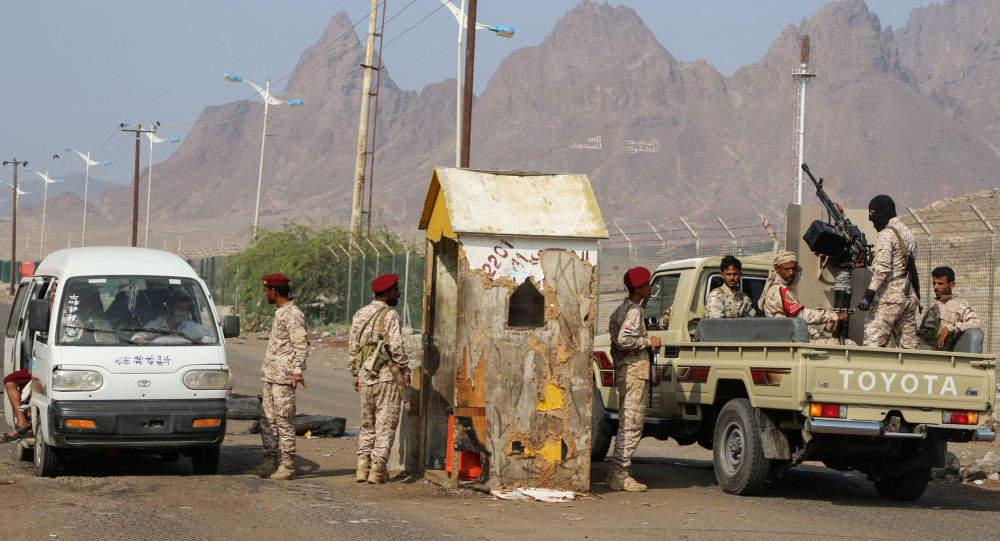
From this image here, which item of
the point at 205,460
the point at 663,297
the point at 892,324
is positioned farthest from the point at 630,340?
the point at 205,460

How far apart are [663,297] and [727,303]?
1.06 metres

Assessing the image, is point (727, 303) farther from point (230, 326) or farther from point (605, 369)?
point (230, 326)

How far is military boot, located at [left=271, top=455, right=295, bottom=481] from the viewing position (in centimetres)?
1000

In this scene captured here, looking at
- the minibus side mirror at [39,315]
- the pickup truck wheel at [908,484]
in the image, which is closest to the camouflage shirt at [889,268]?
the pickup truck wheel at [908,484]

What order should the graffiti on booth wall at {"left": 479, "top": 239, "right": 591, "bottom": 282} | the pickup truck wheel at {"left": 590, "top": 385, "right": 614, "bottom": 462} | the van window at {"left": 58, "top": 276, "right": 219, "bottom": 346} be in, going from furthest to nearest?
the pickup truck wheel at {"left": 590, "top": 385, "right": 614, "bottom": 462} < the van window at {"left": 58, "top": 276, "right": 219, "bottom": 346} < the graffiti on booth wall at {"left": 479, "top": 239, "right": 591, "bottom": 282}

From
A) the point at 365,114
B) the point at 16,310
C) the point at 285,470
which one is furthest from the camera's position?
the point at 365,114

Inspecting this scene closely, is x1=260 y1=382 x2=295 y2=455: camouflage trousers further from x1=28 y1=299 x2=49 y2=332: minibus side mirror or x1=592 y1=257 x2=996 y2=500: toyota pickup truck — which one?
x1=592 y1=257 x2=996 y2=500: toyota pickup truck

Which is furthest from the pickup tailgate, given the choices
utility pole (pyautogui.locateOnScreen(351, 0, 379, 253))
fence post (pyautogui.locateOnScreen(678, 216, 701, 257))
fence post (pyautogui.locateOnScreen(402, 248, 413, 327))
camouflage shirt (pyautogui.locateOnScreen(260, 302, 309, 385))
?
utility pole (pyautogui.locateOnScreen(351, 0, 379, 253))

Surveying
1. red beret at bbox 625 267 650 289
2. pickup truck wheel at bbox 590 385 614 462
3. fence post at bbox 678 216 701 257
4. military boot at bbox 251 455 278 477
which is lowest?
military boot at bbox 251 455 278 477

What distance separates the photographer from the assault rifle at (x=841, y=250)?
10680mm

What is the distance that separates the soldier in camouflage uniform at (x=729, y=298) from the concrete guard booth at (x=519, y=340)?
1.56 m

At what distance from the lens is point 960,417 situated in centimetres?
889

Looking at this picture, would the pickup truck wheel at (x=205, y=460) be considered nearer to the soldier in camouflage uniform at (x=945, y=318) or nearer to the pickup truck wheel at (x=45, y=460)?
the pickup truck wheel at (x=45, y=460)

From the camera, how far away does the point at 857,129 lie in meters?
182
